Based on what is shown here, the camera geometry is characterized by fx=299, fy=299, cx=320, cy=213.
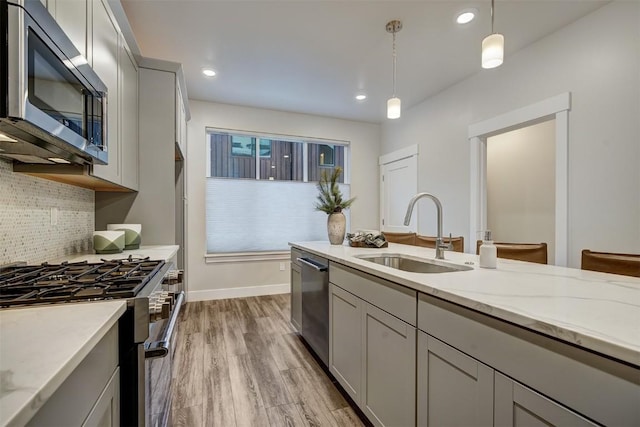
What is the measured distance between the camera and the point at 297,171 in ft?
15.6

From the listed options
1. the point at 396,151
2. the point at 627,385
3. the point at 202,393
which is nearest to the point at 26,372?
the point at 627,385

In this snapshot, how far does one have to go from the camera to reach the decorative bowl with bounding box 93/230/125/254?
1.95m

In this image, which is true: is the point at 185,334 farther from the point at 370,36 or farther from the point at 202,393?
the point at 370,36

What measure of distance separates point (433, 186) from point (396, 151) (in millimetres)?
1000

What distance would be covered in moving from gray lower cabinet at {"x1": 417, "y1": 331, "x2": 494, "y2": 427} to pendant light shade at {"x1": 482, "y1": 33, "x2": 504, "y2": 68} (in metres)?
1.63

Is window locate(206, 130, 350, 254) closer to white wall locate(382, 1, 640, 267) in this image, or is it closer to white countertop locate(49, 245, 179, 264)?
white countertop locate(49, 245, 179, 264)

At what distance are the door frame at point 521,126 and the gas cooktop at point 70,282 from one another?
3.05m

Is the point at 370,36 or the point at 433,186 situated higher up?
the point at 370,36

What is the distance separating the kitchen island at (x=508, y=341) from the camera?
67cm

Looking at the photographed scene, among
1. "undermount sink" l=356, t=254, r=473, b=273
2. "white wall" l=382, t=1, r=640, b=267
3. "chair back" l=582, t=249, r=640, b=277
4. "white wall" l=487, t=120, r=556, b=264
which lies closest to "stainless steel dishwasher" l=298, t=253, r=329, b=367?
"undermount sink" l=356, t=254, r=473, b=273

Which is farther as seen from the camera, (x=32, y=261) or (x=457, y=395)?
(x=32, y=261)

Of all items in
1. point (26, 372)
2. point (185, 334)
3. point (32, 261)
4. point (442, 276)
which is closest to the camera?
point (26, 372)

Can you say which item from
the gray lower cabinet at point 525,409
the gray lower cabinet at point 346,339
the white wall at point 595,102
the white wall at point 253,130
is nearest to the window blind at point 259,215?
the white wall at point 253,130

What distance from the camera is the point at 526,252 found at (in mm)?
1949
